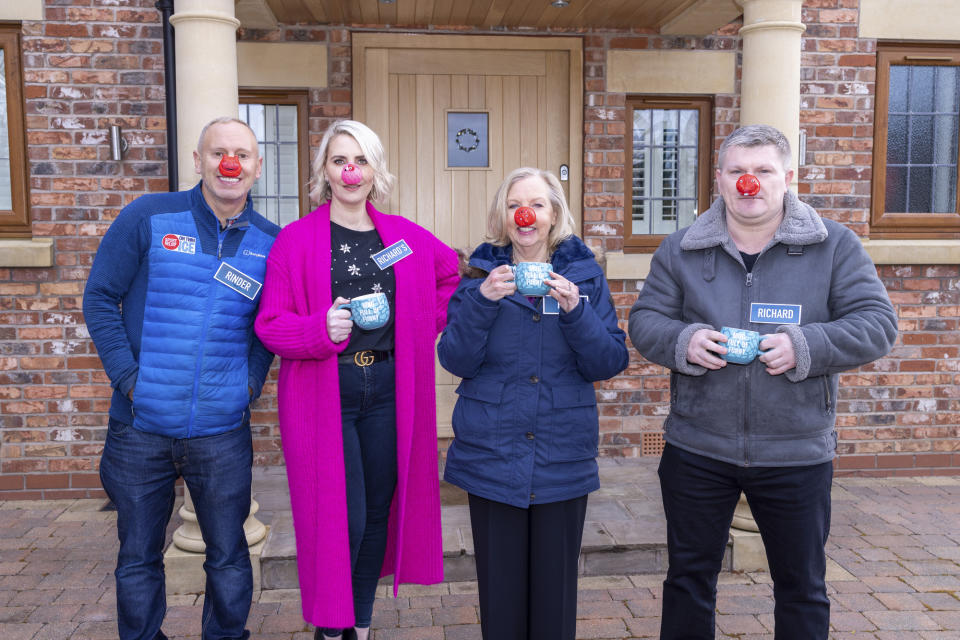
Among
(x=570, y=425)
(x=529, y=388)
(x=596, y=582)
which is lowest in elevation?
(x=596, y=582)

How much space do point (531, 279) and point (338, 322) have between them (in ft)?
2.20

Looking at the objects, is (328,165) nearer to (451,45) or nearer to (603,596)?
Result: (603,596)

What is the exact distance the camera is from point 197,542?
3666mm

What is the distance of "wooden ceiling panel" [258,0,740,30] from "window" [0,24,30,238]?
158 centimetres

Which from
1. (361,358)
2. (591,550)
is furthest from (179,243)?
(591,550)

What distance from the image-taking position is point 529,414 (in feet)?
7.91

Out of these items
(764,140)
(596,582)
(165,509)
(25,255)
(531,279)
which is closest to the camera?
(531,279)

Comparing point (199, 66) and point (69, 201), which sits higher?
point (199, 66)

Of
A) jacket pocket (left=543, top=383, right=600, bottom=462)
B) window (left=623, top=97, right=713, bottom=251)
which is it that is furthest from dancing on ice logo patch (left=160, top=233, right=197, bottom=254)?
window (left=623, top=97, right=713, bottom=251)

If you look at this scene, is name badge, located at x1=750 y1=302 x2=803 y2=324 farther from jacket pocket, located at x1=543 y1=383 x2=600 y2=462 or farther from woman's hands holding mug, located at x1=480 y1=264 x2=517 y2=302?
woman's hands holding mug, located at x1=480 y1=264 x2=517 y2=302

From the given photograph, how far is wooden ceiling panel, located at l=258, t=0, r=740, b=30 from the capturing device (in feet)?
15.3

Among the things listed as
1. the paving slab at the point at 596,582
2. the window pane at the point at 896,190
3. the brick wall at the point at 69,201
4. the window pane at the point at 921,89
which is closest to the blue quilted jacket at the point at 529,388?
the paving slab at the point at 596,582

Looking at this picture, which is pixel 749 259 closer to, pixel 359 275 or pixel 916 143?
pixel 359 275

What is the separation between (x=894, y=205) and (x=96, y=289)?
5.07 meters
